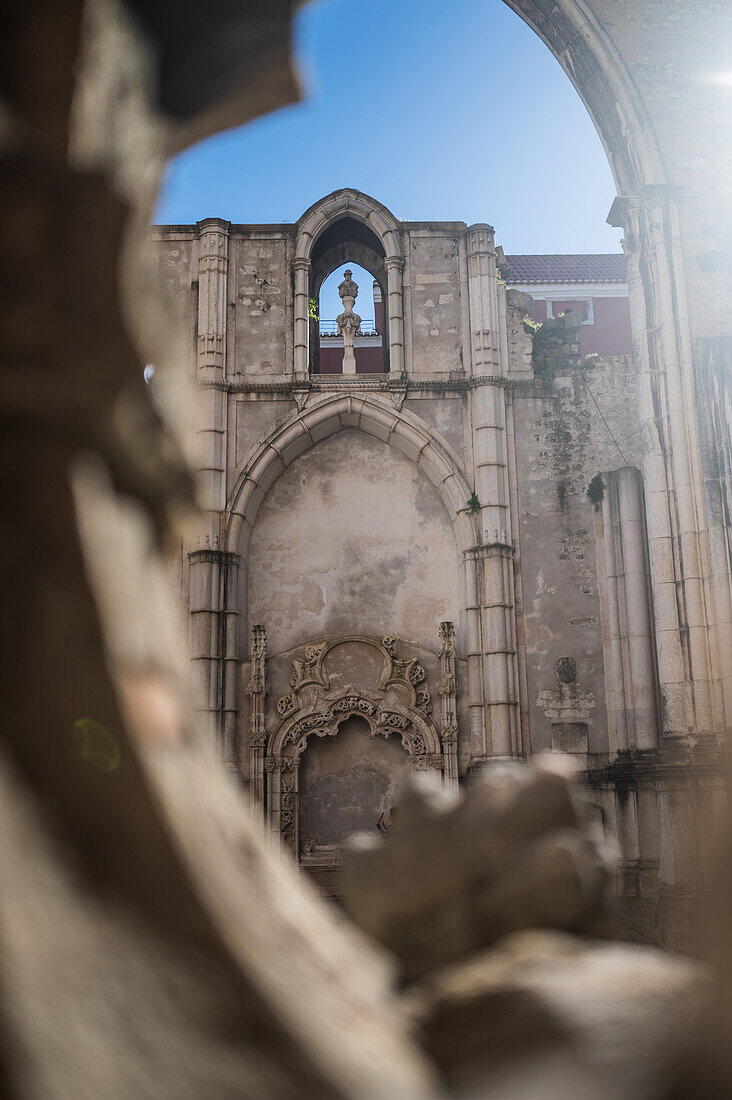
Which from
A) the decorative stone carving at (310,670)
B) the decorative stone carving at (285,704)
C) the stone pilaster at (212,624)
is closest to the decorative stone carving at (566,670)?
the decorative stone carving at (310,670)

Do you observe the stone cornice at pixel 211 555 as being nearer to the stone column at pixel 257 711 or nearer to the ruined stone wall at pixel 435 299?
the stone column at pixel 257 711

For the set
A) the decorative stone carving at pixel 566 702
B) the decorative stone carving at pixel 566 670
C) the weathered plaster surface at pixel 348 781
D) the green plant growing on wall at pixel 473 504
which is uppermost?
the green plant growing on wall at pixel 473 504

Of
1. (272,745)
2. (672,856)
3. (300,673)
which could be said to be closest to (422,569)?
(300,673)

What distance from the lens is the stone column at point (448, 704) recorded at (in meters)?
11.7

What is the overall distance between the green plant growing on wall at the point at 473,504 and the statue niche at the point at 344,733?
1551mm

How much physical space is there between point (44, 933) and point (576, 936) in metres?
0.60

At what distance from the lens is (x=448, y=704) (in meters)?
11.8

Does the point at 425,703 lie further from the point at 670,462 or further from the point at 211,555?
the point at 670,462

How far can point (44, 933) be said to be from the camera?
30.4 inches

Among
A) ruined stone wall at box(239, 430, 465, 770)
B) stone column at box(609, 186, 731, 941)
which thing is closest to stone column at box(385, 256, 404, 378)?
ruined stone wall at box(239, 430, 465, 770)

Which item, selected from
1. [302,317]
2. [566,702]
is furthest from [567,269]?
[566,702]

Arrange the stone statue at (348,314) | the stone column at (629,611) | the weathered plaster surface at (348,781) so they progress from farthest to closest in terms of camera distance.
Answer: the stone statue at (348,314)
the weathered plaster surface at (348,781)
the stone column at (629,611)

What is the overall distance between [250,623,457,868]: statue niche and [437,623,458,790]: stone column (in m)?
0.01

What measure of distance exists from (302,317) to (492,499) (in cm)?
372
